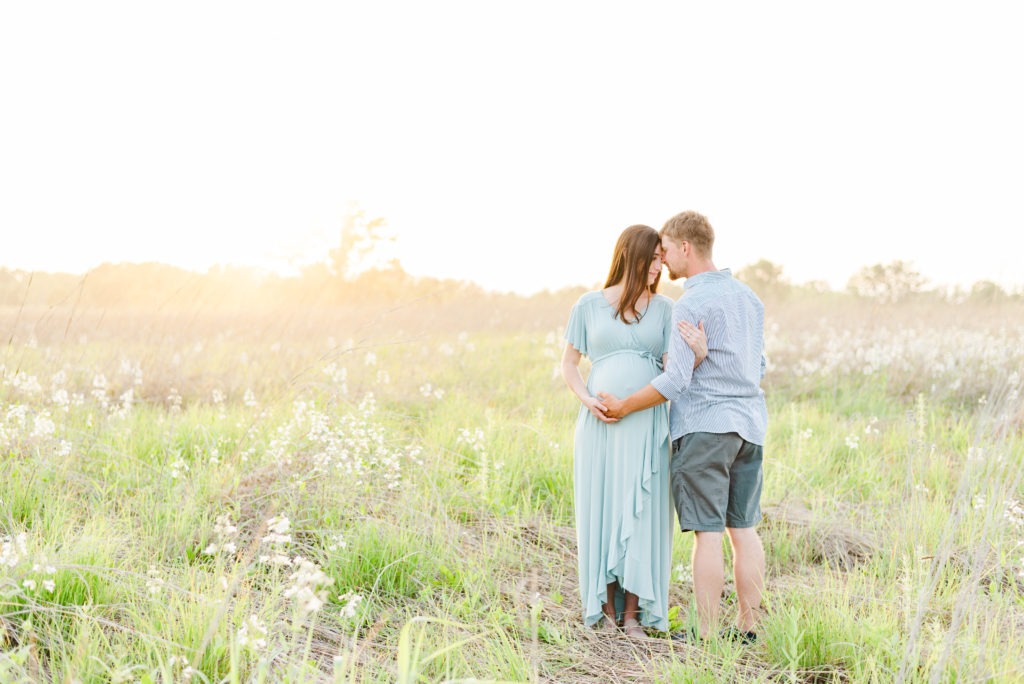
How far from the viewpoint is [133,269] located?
26.2 feet

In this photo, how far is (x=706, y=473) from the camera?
3.65 m

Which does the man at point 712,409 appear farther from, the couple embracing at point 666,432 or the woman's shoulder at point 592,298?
the woman's shoulder at point 592,298

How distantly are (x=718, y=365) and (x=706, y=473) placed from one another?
503 millimetres

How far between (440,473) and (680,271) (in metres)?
2.43

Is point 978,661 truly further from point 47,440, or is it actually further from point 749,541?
point 47,440

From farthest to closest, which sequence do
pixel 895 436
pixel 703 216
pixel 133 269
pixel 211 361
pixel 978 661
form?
1. pixel 211 361
2. pixel 133 269
3. pixel 895 436
4. pixel 703 216
5. pixel 978 661

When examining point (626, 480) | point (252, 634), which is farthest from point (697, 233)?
point (252, 634)

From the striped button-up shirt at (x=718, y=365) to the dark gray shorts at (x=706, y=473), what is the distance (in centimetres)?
6

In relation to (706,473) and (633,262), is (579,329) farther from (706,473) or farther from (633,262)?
(706,473)

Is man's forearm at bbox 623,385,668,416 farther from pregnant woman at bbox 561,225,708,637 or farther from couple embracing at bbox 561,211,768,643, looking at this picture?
pregnant woman at bbox 561,225,708,637

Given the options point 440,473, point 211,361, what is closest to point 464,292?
point 211,361

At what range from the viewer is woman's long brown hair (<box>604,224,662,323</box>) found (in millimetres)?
3854

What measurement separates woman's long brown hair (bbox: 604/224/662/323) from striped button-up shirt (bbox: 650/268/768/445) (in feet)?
0.78

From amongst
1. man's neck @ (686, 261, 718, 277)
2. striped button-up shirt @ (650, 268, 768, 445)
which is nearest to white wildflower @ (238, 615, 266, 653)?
striped button-up shirt @ (650, 268, 768, 445)
